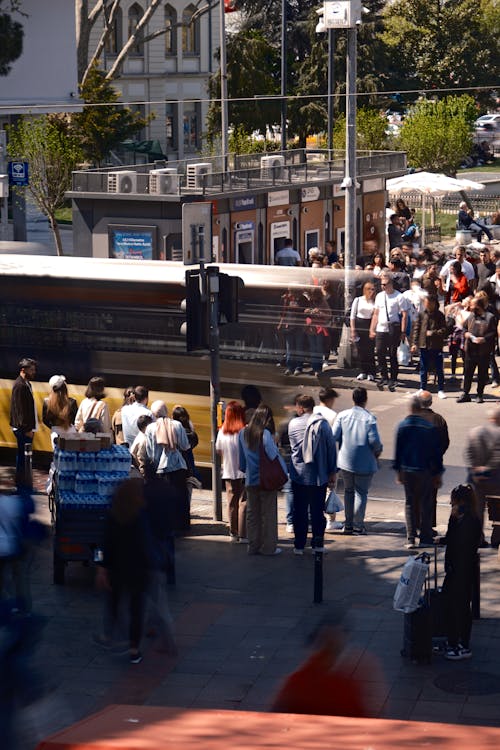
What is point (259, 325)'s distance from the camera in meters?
17.2

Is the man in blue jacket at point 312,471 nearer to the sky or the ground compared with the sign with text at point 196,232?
Result: nearer to the ground

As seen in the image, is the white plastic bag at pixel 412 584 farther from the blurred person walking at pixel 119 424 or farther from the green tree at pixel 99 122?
the green tree at pixel 99 122

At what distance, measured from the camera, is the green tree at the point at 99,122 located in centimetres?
5231

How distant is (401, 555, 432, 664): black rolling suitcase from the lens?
948 cm

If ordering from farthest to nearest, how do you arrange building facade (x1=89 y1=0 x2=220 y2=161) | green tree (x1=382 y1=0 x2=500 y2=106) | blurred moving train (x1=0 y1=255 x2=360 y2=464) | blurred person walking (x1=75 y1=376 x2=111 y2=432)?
green tree (x1=382 y1=0 x2=500 y2=106) → building facade (x1=89 y1=0 x2=220 y2=161) → blurred moving train (x1=0 y1=255 x2=360 y2=464) → blurred person walking (x1=75 y1=376 x2=111 y2=432)

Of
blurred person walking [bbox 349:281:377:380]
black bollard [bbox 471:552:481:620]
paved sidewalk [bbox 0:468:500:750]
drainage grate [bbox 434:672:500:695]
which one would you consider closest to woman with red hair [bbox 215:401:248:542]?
paved sidewalk [bbox 0:468:500:750]

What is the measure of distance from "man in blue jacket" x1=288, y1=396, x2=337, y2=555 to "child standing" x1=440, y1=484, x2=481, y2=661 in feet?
7.36

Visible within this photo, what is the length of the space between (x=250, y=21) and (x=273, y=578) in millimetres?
70095

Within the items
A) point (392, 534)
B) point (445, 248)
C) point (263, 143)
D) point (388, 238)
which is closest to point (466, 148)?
point (263, 143)


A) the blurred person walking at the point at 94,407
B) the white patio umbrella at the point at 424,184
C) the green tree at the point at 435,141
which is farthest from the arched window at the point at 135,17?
the blurred person walking at the point at 94,407

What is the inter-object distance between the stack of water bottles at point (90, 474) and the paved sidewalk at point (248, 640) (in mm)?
787

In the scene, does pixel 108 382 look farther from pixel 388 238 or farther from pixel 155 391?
pixel 388 238

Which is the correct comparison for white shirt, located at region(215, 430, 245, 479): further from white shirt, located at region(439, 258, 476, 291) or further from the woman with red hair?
white shirt, located at region(439, 258, 476, 291)

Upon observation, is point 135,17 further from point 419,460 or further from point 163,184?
point 419,460
